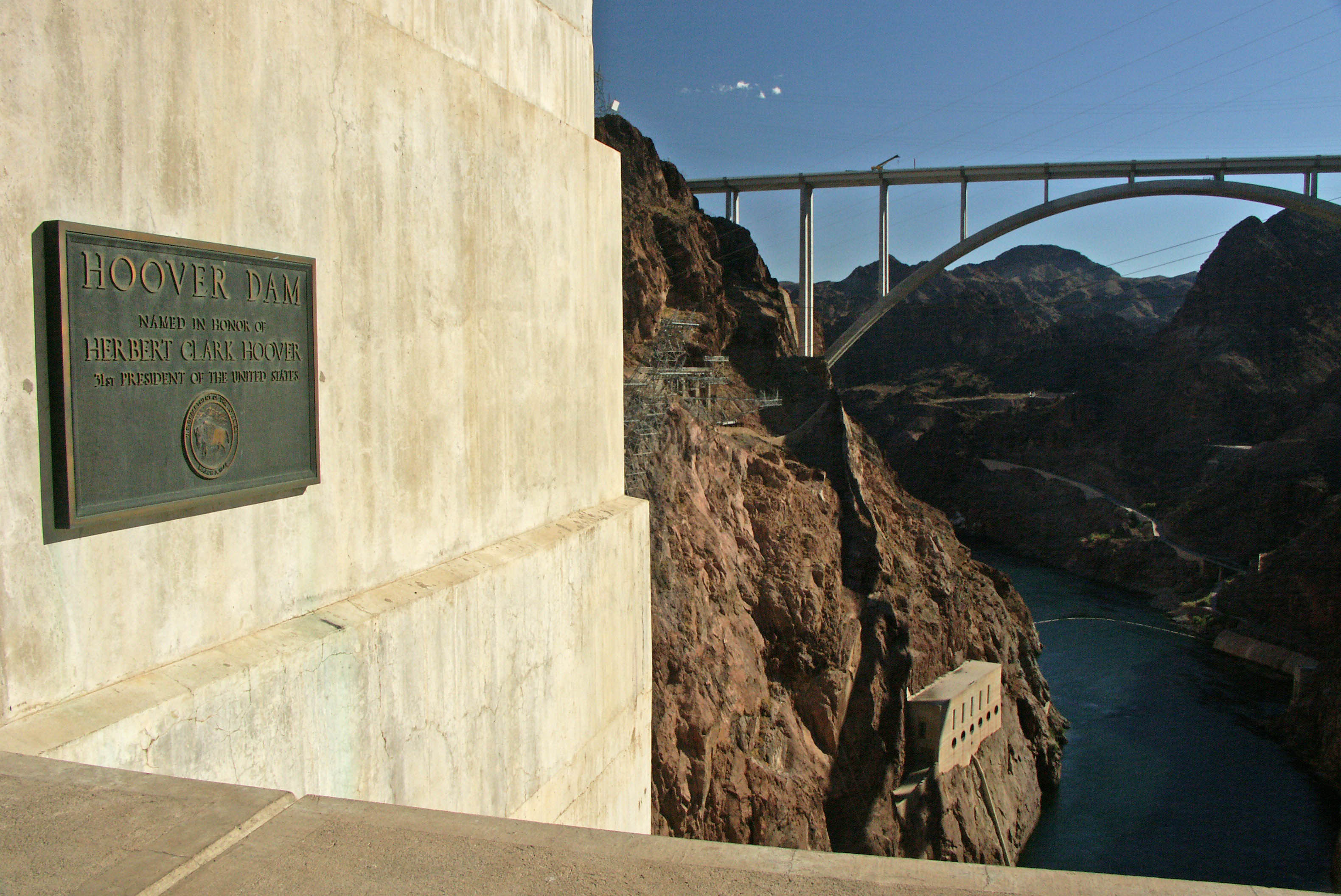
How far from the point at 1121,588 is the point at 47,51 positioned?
5071 cm

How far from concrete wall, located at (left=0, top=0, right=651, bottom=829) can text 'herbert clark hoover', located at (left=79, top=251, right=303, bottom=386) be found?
0.32 feet

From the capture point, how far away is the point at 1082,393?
6750 centimetres

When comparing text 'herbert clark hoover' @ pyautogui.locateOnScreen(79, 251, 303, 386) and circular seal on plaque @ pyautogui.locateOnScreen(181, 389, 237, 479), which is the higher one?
text 'herbert clark hoover' @ pyautogui.locateOnScreen(79, 251, 303, 386)

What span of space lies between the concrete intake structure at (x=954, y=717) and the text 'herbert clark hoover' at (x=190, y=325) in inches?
831

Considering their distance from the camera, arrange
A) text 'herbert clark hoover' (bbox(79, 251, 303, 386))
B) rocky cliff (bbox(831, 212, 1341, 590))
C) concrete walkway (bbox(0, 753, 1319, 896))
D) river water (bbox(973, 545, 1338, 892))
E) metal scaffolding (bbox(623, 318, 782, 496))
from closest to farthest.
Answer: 1. concrete walkway (bbox(0, 753, 1319, 896))
2. text 'herbert clark hoover' (bbox(79, 251, 303, 386))
3. metal scaffolding (bbox(623, 318, 782, 496))
4. river water (bbox(973, 545, 1338, 892))
5. rocky cliff (bbox(831, 212, 1341, 590))

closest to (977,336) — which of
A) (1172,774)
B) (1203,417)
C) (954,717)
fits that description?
(1203,417)

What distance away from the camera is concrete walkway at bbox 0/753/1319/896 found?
69.6 inches

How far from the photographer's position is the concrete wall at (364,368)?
2.32m

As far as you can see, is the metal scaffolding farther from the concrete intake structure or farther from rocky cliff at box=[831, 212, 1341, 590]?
rocky cliff at box=[831, 212, 1341, 590]

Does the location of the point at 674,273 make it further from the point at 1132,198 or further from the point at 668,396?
the point at 1132,198

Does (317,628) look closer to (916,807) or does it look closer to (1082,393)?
(916,807)

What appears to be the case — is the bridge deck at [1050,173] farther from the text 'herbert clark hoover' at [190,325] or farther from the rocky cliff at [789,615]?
the text 'herbert clark hoover' at [190,325]

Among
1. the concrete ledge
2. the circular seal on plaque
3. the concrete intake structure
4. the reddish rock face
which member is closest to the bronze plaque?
the circular seal on plaque

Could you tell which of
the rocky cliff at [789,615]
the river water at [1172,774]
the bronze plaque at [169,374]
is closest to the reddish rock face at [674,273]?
the rocky cliff at [789,615]
